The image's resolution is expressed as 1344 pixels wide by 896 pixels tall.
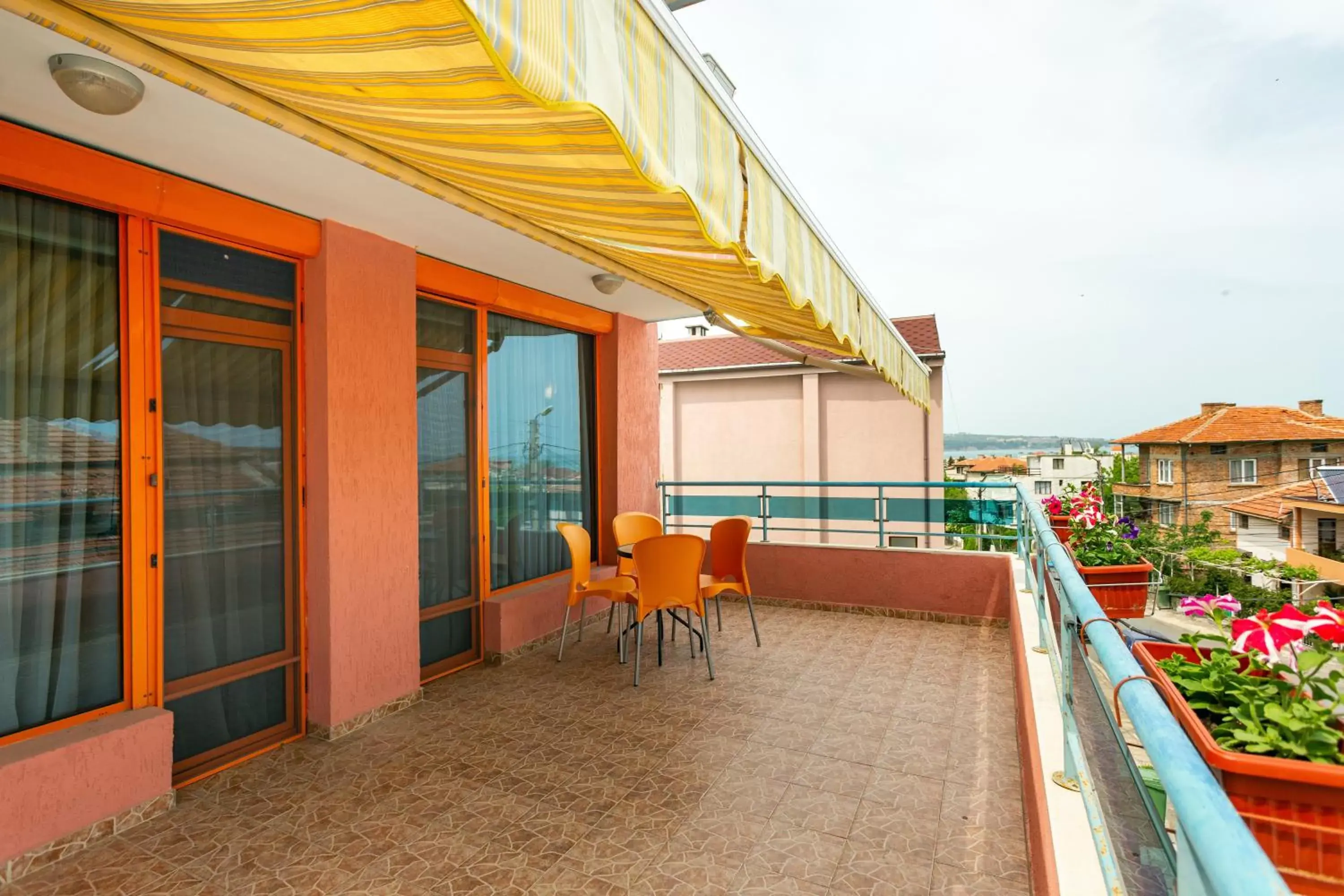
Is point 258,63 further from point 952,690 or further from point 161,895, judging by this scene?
point 952,690

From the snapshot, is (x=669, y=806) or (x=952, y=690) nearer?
(x=669, y=806)

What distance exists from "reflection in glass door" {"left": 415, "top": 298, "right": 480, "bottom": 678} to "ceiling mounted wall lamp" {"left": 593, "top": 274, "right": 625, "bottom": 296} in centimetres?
99

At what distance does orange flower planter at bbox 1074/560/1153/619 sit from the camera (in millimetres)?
3264

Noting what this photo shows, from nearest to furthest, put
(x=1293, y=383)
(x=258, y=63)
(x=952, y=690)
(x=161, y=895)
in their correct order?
(x=258, y=63) < (x=161, y=895) < (x=952, y=690) < (x=1293, y=383)

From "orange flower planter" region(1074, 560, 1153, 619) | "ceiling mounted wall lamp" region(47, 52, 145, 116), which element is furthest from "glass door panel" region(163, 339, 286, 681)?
"orange flower planter" region(1074, 560, 1153, 619)

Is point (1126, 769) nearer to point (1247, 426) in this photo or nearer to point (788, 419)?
point (1247, 426)

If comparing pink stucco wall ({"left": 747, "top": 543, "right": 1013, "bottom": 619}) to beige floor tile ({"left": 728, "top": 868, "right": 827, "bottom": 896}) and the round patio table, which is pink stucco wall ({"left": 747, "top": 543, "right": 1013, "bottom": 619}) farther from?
beige floor tile ({"left": 728, "top": 868, "right": 827, "bottom": 896})

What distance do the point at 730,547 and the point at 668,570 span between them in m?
1.08

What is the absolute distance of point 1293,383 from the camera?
18.2 meters

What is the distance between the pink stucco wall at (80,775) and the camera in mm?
2496

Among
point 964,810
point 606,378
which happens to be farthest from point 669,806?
point 606,378

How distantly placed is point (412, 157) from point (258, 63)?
0.64m

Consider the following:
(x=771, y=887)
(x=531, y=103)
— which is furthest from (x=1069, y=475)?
(x=531, y=103)

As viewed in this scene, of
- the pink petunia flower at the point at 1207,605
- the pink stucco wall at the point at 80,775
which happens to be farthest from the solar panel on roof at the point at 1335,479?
the pink stucco wall at the point at 80,775
